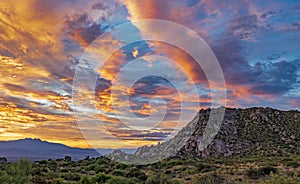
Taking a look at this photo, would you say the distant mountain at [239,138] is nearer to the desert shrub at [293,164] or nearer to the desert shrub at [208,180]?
the desert shrub at [293,164]

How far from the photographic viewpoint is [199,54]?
29.8m

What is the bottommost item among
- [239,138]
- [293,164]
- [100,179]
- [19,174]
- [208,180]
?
[208,180]

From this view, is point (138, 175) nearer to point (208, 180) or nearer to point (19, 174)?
point (208, 180)

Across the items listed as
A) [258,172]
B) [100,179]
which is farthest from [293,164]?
[100,179]

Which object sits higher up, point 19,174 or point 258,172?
point 19,174

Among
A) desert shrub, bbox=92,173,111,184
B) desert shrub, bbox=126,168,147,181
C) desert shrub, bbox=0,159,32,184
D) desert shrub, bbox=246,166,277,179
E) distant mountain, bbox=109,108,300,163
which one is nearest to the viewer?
desert shrub, bbox=0,159,32,184

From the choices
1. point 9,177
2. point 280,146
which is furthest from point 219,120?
point 9,177

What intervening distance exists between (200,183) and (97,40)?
15.3m

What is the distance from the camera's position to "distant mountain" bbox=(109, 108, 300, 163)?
7038cm

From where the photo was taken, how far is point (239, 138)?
78688mm

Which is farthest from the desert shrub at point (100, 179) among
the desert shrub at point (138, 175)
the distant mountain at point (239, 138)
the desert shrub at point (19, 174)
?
the distant mountain at point (239, 138)

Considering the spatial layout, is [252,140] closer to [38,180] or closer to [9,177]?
[38,180]

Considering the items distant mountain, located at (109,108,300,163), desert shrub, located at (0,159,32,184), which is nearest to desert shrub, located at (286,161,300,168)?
distant mountain, located at (109,108,300,163)

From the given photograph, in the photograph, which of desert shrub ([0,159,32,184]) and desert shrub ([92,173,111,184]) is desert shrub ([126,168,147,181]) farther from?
desert shrub ([0,159,32,184])
